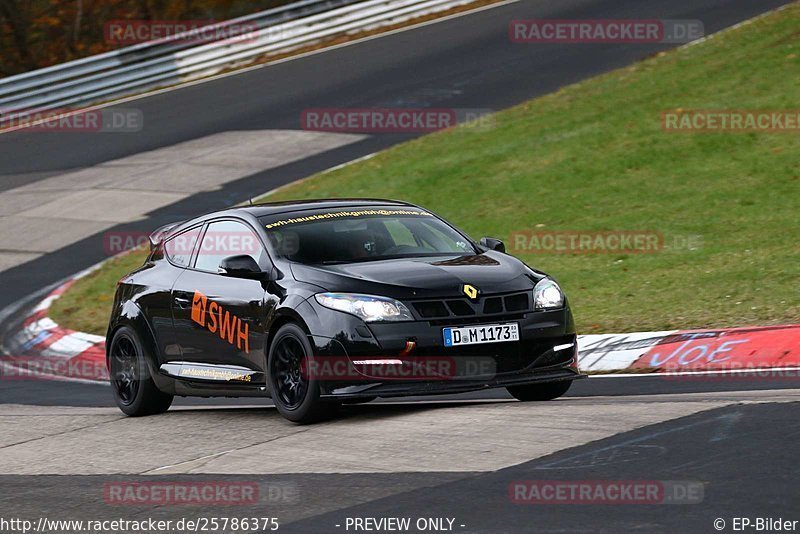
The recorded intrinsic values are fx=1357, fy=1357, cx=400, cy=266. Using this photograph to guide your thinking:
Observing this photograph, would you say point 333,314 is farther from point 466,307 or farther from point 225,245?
point 225,245

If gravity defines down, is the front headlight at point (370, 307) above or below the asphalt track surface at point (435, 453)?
above

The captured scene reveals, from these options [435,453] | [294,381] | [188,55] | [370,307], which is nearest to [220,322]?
[294,381]

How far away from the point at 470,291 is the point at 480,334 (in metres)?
0.28

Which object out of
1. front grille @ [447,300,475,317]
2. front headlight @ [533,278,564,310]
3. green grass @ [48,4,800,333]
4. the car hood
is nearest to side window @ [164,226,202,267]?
the car hood

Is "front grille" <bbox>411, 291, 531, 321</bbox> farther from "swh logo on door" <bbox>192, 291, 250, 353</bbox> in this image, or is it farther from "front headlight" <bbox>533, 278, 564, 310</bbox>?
"swh logo on door" <bbox>192, 291, 250, 353</bbox>

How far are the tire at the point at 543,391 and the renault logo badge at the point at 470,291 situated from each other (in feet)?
3.61

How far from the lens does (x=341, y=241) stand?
958 cm

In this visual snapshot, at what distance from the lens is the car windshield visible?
31.1 feet

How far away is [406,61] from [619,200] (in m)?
13.3

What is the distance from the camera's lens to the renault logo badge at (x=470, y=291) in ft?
28.6

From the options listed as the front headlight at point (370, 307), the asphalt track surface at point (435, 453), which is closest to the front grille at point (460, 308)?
the front headlight at point (370, 307)

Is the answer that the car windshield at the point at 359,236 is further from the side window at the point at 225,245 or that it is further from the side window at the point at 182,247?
the side window at the point at 182,247

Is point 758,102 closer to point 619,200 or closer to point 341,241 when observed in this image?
point 619,200

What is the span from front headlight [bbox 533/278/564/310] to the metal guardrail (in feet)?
74.7
